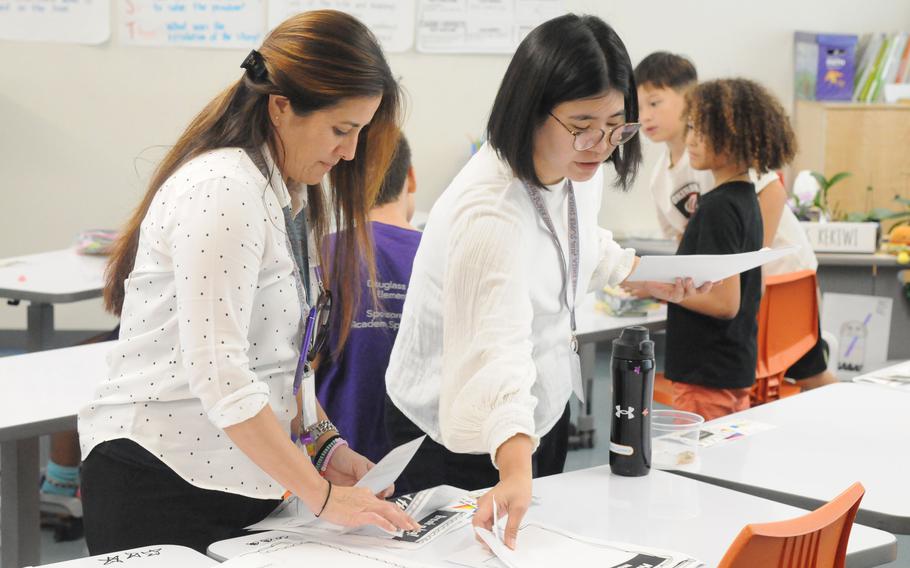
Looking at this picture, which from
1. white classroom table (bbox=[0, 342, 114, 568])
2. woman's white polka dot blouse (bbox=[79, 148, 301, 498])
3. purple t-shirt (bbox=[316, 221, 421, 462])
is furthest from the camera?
purple t-shirt (bbox=[316, 221, 421, 462])

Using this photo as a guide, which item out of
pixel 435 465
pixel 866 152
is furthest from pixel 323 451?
pixel 866 152

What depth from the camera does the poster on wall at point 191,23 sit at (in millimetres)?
5379

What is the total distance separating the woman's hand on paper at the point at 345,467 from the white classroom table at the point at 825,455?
58cm

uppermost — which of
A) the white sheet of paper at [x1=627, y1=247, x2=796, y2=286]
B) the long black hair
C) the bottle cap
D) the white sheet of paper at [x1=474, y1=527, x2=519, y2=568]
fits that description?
the long black hair

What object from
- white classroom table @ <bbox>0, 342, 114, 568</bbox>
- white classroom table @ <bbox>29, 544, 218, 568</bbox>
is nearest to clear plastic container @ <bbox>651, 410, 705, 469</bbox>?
white classroom table @ <bbox>29, 544, 218, 568</bbox>

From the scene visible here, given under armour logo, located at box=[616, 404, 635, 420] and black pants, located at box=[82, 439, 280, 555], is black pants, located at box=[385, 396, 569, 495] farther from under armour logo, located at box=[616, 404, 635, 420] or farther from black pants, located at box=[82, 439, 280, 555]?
black pants, located at box=[82, 439, 280, 555]

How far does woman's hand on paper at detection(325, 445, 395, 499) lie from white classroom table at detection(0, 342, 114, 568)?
2.44 feet

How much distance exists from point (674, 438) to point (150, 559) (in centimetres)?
99

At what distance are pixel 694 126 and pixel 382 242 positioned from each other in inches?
35.8

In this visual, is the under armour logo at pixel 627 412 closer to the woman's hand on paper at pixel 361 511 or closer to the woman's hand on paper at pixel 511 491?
the woman's hand on paper at pixel 511 491

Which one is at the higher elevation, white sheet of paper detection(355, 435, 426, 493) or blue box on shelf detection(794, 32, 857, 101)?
blue box on shelf detection(794, 32, 857, 101)

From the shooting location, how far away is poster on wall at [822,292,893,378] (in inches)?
171

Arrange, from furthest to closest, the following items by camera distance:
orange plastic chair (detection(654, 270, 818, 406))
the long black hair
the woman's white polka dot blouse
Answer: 1. orange plastic chair (detection(654, 270, 818, 406))
2. the long black hair
3. the woman's white polka dot blouse

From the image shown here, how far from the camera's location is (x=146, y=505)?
151cm
